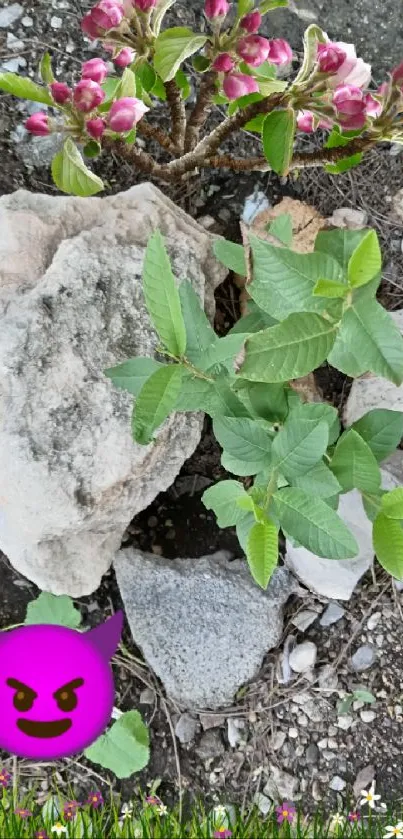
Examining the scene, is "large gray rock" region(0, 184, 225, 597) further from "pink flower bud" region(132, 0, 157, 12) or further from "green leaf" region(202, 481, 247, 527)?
"pink flower bud" region(132, 0, 157, 12)

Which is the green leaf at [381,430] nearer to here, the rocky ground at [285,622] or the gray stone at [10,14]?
the rocky ground at [285,622]

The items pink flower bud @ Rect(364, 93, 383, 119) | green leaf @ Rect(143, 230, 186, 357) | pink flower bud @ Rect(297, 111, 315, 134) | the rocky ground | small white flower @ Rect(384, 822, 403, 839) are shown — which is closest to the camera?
green leaf @ Rect(143, 230, 186, 357)

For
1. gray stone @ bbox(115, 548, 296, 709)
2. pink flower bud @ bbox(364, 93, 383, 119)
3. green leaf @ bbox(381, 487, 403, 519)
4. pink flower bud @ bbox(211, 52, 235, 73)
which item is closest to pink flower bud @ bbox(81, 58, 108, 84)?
pink flower bud @ bbox(211, 52, 235, 73)

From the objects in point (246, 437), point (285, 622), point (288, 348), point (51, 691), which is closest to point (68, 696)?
point (51, 691)

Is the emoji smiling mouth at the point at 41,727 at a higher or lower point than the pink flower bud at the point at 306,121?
lower

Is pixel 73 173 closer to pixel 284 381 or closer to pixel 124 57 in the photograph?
pixel 124 57

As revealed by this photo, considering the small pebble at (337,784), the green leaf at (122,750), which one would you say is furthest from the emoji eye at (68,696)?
the small pebble at (337,784)
